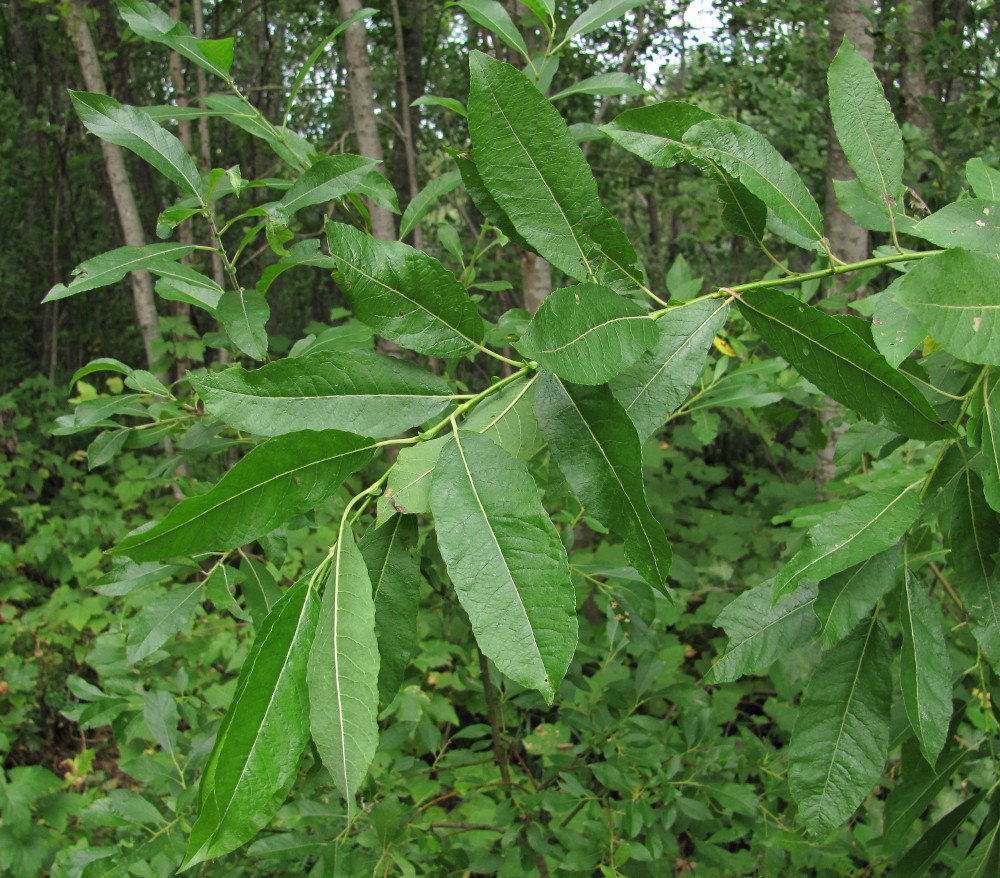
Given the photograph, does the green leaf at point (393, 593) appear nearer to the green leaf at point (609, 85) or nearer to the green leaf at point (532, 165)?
the green leaf at point (532, 165)

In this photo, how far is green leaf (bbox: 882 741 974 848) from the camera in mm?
1004

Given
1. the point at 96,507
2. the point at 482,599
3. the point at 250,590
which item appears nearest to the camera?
the point at 482,599

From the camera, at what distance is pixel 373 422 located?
658mm

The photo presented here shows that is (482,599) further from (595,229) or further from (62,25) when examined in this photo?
(62,25)

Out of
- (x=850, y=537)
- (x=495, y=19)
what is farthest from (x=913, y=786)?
(x=495, y=19)

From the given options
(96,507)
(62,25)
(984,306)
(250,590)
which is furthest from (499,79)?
(62,25)

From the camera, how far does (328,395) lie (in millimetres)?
653

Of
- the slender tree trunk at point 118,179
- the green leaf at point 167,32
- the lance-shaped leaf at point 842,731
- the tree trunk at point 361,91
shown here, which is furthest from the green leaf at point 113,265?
the slender tree trunk at point 118,179

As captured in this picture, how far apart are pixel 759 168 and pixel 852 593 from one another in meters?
0.39

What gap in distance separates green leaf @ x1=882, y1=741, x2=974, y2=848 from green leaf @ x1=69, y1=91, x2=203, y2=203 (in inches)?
42.5

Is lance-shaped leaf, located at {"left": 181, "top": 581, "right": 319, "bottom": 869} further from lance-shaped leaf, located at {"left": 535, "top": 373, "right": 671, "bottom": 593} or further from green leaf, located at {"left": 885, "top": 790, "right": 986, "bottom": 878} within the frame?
green leaf, located at {"left": 885, "top": 790, "right": 986, "bottom": 878}

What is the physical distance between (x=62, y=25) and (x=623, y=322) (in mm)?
7238

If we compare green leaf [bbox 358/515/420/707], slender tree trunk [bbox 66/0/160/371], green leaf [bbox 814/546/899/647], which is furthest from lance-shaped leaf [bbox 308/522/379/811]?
slender tree trunk [bbox 66/0/160/371]

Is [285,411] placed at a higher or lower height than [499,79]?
lower
